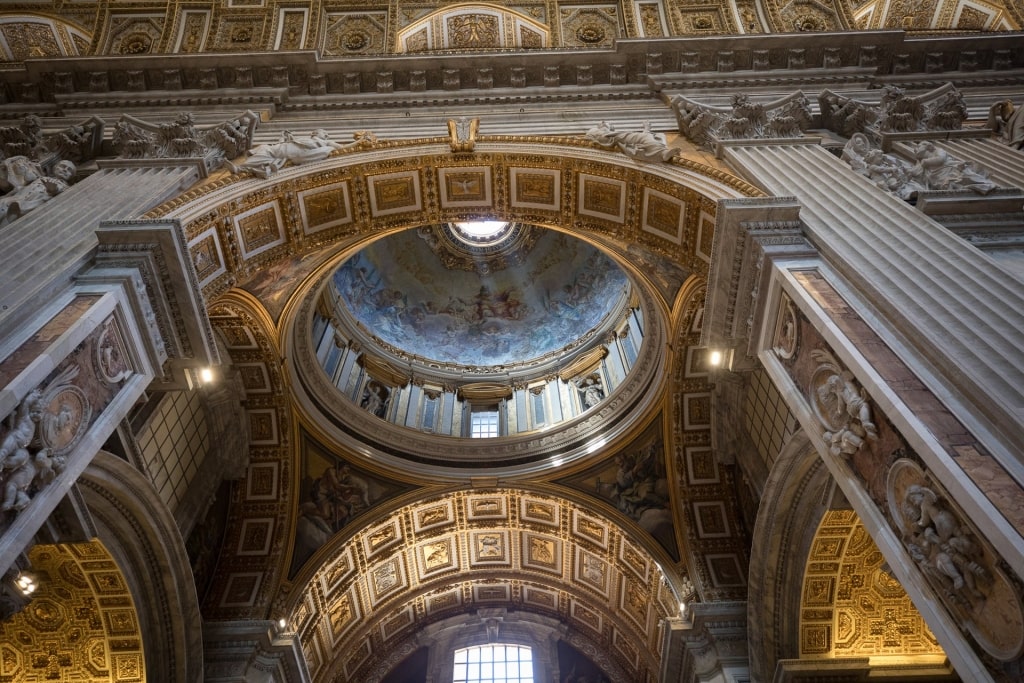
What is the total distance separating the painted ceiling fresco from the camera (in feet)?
60.2

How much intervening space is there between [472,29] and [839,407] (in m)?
10.7

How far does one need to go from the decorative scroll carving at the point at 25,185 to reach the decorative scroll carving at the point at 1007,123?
39.9ft

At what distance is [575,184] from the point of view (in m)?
10.4

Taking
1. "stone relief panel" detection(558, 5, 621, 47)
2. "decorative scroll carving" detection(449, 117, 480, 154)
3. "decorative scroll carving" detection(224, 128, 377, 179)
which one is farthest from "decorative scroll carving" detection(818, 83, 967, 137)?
"decorative scroll carving" detection(224, 128, 377, 179)

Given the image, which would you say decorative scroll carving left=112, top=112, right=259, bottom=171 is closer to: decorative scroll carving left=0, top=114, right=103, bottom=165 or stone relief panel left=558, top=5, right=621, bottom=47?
decorative scroll carving left=0, top=114, right=103, bottom=165

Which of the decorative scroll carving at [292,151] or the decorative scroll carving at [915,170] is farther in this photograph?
the decorative scroll carving at [292,151]

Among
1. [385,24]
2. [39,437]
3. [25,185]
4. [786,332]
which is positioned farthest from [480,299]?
[39,437]

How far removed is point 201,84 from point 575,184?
249 inches

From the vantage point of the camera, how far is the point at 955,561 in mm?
4480

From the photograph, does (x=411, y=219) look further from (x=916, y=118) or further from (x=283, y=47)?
(x=916, y=118)

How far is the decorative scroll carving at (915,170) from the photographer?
8.10 metres

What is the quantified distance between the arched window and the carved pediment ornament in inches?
493

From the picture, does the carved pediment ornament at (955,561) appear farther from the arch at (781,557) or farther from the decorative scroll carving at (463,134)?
the decorative scroll carving at (463,134)

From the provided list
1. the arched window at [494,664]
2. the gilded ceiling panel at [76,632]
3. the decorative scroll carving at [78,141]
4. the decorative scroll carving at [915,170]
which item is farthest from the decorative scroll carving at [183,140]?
the arched window at [494,664]
